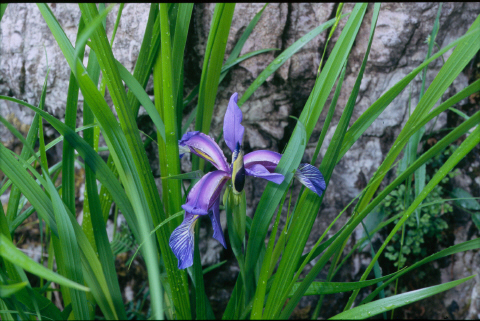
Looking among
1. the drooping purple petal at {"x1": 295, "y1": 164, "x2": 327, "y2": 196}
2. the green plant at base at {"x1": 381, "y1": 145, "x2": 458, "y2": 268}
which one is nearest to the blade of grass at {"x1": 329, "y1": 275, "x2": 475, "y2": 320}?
the drooping purple petal at {"x1": 295, "y1": 164, "x2": 327, "y2": 196}

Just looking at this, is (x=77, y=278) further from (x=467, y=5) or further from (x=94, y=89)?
(x=467, y=5)

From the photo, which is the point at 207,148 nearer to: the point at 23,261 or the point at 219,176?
the point at 219,176

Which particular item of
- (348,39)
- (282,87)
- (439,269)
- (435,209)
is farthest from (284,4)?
(439,269)

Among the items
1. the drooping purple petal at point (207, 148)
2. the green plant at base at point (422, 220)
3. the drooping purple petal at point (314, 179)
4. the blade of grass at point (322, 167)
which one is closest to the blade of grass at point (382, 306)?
the blade of grass at point (322, 167)

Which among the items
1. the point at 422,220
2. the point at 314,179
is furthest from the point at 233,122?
the point at 422,220

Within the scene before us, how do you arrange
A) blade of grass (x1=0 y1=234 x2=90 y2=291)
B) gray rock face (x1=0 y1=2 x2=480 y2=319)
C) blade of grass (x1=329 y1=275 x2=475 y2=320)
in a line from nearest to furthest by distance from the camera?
blade of grass (x1=0 y1=234 x2=90 y2=291) < blade of grass (x1=329 y1=275 x2=475 y2=320) < gray rock face (x1=0 y1=2 x2=480 y2=319)

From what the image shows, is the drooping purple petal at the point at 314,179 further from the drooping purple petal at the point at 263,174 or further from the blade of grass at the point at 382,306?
the blade of grass at the point at 382,306

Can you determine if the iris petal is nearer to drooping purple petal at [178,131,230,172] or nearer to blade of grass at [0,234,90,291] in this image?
drooping purple petal at [178,131,230,172]
